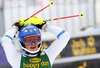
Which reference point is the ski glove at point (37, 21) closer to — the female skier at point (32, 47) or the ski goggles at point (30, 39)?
the female skier at point (32, 47)

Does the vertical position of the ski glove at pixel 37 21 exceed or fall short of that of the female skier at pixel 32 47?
it exceeds it

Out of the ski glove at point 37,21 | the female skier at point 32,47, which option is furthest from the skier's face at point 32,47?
the ski glove at point 37,21

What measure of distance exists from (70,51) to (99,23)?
8.00 ft

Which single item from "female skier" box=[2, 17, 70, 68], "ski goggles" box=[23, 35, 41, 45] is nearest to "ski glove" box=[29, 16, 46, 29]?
"female skier" box=[2, 17, 70, 68]

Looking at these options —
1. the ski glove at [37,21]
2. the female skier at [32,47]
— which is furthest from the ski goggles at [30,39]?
the ski glove at [37,21]

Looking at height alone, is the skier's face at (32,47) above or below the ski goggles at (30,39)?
below

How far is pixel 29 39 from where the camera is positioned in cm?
150

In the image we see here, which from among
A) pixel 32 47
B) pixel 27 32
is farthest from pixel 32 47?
pixel 27 32

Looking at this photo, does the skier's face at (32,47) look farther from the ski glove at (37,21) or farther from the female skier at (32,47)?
the ski glove at (37,21)

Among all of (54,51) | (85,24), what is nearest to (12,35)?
(54,51)

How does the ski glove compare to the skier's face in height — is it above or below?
above

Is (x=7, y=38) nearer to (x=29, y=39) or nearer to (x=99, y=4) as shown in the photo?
(x=29, y=39)

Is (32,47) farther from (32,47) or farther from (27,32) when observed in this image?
(27,32)

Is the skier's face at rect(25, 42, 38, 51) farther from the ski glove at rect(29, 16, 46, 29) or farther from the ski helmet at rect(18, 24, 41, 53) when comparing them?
the ski glove at rect(29, 16, 46, 29)
